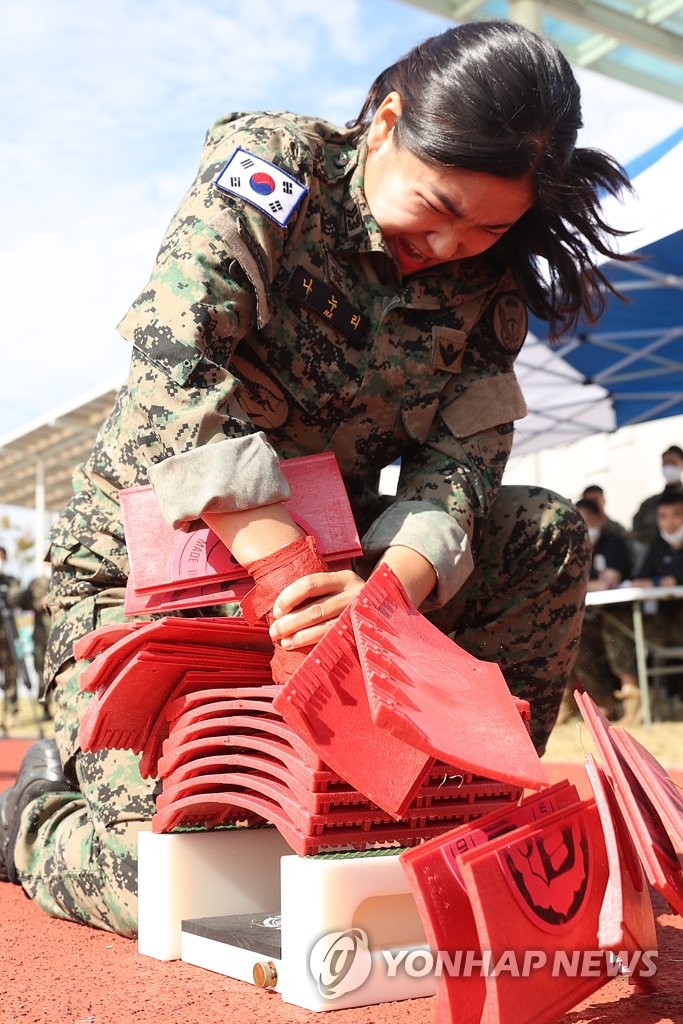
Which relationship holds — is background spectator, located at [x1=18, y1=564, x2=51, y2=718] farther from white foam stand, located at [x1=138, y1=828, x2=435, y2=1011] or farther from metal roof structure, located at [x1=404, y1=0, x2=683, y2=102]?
white foam stand, located at [x1=138, y1=828, x2=435, y2=1011]

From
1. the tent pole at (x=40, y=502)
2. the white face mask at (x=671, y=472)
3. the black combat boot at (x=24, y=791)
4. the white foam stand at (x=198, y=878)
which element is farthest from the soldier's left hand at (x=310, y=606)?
the tent pole at (x=40, y=502)

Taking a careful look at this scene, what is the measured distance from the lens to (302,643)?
4.10 ft

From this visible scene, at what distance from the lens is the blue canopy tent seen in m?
4.41

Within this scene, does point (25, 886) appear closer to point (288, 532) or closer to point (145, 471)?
point (145, 471)

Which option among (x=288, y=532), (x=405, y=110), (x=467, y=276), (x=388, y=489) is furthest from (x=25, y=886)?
(x=388, y=489)

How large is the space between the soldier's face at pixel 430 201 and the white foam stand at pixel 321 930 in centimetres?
99

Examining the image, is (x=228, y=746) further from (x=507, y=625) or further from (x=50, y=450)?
(x=50, y=450)

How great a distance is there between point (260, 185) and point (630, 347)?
5703 mm

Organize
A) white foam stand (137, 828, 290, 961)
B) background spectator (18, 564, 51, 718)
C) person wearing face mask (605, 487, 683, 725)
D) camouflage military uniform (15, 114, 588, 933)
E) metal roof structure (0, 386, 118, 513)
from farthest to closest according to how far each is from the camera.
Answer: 1. metal roof structure (0, 386, 118, 513)
2. background spectator (18, 564, 51, 718)
3. person wearing face mask (605, 487, 683, 725)
4. camouflage military uniform (15, 114, 588, 933)
5. white foam stand (137, 828, 290, 961)

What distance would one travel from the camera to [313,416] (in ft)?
6.34

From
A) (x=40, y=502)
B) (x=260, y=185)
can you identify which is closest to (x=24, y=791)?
(x=260, y=185)

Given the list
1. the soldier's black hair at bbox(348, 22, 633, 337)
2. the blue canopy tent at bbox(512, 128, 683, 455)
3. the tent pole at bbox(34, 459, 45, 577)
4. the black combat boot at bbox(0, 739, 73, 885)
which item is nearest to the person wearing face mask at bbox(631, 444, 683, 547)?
the blue canopy tent at bbox(512, 128, 683, 455)

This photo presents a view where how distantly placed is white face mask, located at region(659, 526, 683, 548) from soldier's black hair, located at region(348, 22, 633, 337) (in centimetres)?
559

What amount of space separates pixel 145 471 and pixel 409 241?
0.60 m
